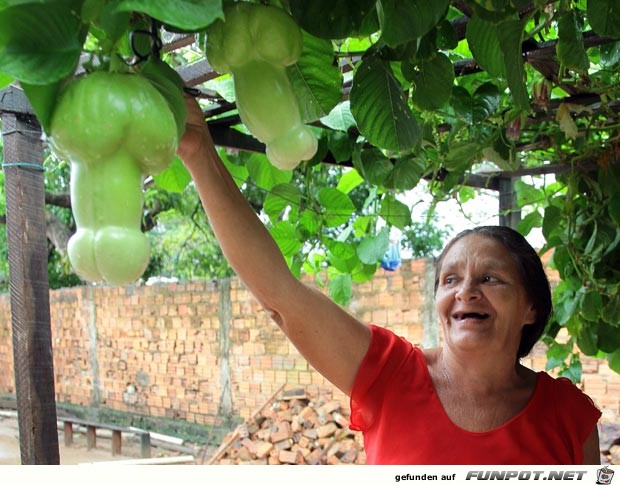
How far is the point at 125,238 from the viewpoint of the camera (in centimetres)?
35

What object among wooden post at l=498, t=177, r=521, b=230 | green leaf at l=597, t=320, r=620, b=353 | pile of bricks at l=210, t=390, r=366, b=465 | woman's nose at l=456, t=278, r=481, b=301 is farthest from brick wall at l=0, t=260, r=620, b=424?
woman's nose at l=456, t=278, r=481, b=301

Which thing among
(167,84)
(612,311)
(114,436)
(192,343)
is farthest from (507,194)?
(114,436)

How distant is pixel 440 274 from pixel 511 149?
406 mm

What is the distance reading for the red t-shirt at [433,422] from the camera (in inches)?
46.3

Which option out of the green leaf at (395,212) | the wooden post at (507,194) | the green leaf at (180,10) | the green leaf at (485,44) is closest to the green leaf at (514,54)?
the green leaf at (485,44)

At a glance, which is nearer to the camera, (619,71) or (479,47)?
(479,47)

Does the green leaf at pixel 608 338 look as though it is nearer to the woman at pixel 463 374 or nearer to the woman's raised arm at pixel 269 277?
the woman at pixel 463 374

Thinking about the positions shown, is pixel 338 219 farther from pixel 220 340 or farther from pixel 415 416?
pixel 220 340

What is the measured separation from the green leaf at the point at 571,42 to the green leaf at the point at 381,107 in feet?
0.87

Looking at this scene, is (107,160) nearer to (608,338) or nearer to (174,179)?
(174,179)

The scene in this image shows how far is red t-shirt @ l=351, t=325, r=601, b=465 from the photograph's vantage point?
118 cm

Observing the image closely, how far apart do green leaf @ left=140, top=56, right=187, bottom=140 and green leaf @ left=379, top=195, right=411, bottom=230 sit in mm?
1415

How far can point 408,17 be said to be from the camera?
0.50m

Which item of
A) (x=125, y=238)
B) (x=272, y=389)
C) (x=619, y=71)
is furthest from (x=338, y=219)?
(x=272, y=389)
